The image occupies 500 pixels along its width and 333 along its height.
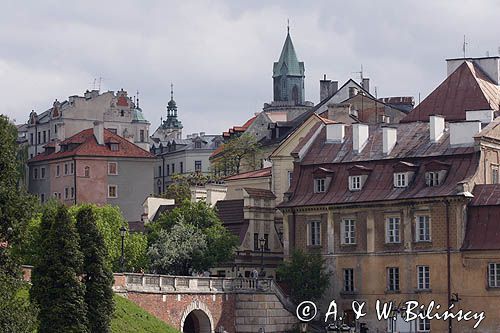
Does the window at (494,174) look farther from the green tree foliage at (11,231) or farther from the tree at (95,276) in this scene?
the green tree foliage at (11,231)

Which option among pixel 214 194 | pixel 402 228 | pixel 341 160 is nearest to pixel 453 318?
pixel 402 228

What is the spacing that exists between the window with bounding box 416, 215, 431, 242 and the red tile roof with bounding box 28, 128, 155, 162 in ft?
182

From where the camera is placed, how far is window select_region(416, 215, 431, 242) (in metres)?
97.1

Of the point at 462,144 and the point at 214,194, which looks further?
the point at 214,194

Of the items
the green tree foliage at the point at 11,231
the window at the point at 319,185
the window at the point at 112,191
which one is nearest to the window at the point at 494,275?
the window at the point at 319,185

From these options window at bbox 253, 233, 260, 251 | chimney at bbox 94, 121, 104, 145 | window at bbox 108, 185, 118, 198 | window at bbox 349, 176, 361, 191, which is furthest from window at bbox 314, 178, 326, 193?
chimney at bbox 94, 121, 104, 145

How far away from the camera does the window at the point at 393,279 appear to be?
9838 centimetres

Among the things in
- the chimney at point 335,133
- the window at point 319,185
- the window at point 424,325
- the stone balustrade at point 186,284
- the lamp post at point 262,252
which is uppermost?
the chimney at point 335,133

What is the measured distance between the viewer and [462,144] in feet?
322

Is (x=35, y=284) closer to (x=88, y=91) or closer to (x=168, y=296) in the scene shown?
(x=168, y=296)

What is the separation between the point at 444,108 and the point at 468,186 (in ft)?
56.6

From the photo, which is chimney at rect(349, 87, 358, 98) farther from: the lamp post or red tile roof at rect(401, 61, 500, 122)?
the lamp post

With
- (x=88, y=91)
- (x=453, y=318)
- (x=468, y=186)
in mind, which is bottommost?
(x=453, y=318)

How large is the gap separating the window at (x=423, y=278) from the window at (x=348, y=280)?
15.1 ft
